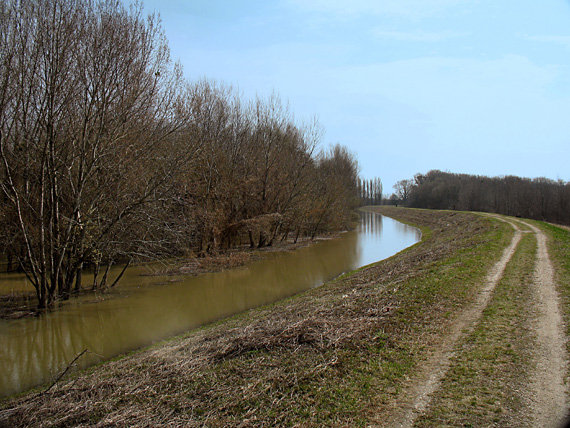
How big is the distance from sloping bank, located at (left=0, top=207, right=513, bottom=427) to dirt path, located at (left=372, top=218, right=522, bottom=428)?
0.16m

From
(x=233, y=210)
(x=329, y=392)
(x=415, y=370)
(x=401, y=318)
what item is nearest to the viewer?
(x=329, y=392)

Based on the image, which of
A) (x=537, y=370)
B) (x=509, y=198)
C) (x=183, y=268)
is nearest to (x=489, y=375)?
(x=537, y=370)

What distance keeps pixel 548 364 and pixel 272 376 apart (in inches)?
141

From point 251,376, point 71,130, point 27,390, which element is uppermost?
point 71,130

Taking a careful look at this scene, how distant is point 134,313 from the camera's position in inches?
510

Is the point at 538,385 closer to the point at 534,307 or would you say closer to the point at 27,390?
the point at 534,307

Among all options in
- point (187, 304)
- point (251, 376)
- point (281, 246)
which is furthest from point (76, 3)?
point (281, 246)

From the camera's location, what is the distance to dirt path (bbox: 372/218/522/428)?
4203mm

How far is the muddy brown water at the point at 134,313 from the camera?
927 cm

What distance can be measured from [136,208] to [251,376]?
35.5 feet

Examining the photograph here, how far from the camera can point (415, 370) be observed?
5285 mm

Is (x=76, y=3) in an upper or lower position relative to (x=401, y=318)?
upper

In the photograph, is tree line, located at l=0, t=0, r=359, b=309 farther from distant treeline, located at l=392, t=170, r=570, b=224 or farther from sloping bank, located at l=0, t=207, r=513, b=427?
distant treeline, located at l=392, t=170, r=570, b=224

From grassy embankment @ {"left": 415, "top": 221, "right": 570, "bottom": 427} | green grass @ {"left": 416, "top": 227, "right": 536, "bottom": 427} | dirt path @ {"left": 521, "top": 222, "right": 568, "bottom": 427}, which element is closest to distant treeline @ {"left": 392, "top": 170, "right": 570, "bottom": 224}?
dirt path @ {"left": 521, "top": 222, "right": 568, "bottom": 427}
